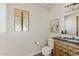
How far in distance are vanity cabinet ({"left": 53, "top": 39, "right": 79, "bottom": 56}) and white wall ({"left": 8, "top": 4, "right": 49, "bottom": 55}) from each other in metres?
0.25

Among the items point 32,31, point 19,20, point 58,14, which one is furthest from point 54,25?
point 19,20

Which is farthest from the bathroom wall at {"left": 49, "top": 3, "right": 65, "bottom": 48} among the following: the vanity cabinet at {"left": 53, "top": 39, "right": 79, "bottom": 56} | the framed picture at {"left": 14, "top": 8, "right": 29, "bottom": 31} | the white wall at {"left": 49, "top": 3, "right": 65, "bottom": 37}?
the framed picture at {"left": 14, "top": 8, "right": 29, "bottom": 31}

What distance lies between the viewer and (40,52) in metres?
1.84

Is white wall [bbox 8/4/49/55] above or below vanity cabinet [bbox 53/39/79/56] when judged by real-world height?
above

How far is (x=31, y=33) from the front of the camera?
6.32 ft

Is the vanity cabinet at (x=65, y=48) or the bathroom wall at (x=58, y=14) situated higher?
the bathroom wall at (x=58, y=14)

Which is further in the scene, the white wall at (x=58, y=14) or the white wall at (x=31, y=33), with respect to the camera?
the white wall at (x=58, y=14)

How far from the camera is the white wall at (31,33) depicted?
179cm

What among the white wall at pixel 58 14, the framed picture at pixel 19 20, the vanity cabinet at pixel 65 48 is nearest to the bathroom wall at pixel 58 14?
the white wall at pixel 58 14

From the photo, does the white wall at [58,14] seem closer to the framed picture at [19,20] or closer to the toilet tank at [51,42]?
the toilet tank at [51,42]

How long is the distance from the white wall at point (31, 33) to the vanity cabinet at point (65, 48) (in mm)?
254

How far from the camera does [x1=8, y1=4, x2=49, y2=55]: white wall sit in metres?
1.79

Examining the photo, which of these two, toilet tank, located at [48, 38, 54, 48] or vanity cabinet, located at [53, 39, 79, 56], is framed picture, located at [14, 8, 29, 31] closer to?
toilet tank, located at [48, 38, 54, 48]

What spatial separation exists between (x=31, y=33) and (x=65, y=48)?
0.68m
